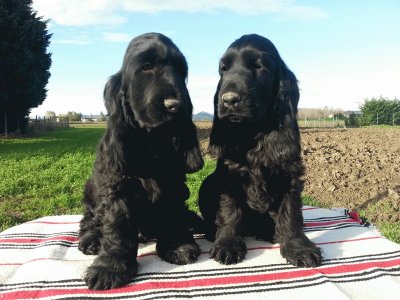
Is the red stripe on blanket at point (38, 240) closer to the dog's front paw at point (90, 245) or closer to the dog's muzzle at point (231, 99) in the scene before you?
the dog's front paw at point (90, 245)

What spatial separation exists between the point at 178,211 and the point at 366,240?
4.93 ft

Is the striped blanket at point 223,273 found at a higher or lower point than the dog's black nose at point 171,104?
lower

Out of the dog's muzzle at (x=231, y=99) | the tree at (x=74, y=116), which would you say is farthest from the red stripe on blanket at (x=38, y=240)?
the tree at (x=74, y=116)

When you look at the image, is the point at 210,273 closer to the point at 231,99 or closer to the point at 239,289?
the point at 239,289

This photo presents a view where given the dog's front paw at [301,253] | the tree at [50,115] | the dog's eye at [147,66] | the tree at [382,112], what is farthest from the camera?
the tree at [382,112]

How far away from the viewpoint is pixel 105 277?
2.35 meters

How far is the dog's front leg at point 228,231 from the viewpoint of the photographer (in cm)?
277

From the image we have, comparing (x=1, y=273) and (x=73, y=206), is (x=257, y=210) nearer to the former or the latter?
(x=1, y=273)

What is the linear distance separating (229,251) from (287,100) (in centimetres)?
111

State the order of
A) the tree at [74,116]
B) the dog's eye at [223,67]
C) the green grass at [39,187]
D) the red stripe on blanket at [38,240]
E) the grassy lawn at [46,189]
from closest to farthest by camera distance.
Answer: the dog's eye at [223,67] → the red stripe on blanket at [38,240] → the grassy lawn at [46,189] → the green grass at [39,187] → the tree at [74,116]

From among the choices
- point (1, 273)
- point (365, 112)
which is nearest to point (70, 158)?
point (1, 273)

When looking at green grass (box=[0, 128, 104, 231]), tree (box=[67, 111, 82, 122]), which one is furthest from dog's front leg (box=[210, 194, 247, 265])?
tree (box=[67, 111, 82, 122])

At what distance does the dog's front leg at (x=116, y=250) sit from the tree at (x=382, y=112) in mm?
48969

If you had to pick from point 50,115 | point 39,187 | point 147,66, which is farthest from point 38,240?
point 50,115
